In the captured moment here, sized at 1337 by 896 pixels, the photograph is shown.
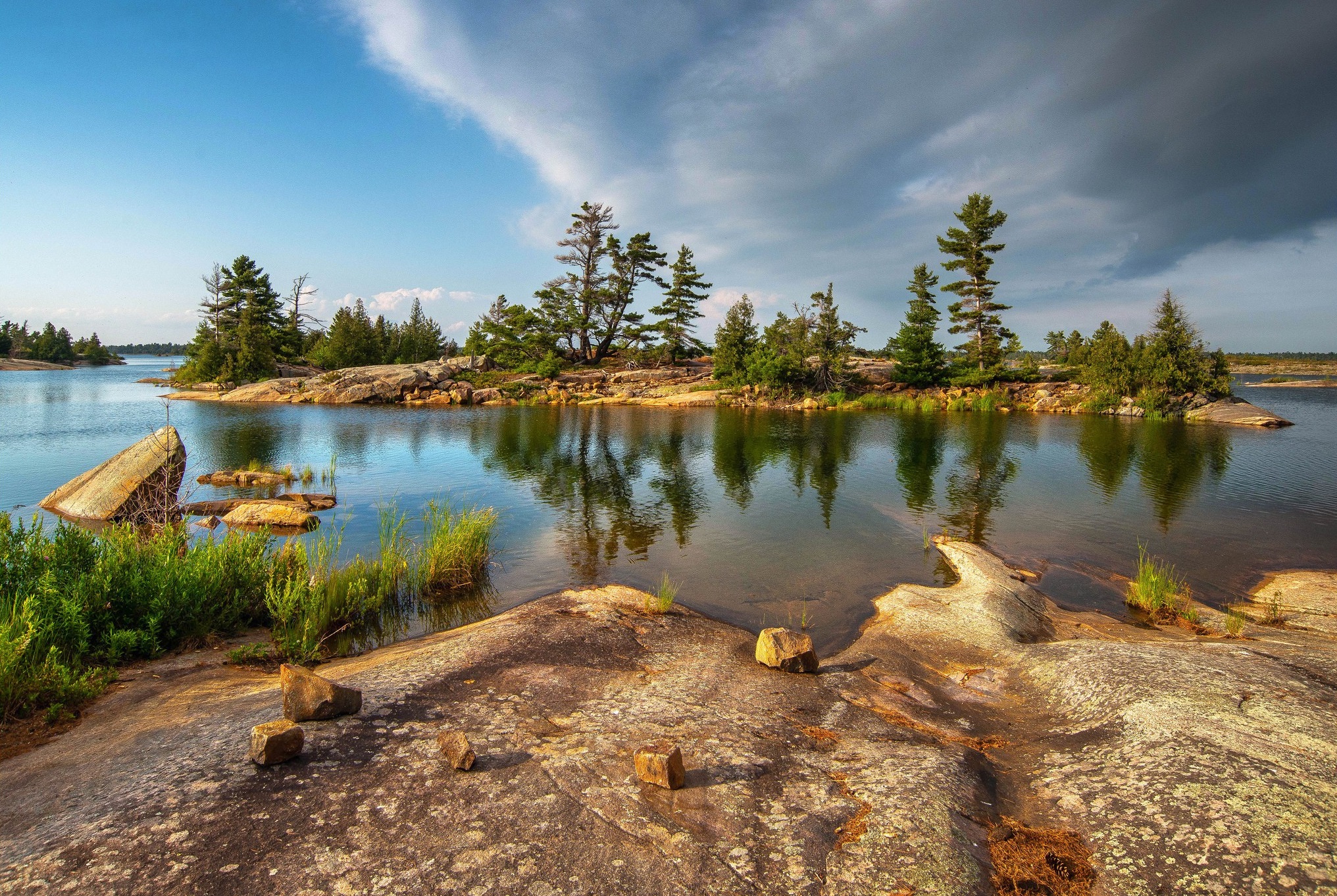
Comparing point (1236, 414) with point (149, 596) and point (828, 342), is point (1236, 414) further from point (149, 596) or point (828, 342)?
point (149, 596)

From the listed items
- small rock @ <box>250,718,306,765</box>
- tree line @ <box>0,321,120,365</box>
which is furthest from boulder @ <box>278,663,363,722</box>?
tree line @ <box>0,321,120,365</box>

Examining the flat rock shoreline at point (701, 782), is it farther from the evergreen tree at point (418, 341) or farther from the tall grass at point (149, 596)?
the evergreen tree at point (418, 341)

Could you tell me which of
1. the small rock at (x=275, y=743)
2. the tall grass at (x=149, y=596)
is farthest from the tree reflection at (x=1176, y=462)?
the small rock at (x=275, y=743)

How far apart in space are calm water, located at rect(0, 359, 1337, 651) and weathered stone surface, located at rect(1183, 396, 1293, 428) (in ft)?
7.46

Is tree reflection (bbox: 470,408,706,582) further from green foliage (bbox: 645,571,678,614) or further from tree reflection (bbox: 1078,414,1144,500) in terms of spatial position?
tree reflection (bbox: 1078,414,1144,500)

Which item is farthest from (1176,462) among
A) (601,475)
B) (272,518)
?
(272,518)

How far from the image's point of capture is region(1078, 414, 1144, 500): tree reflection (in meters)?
25.5

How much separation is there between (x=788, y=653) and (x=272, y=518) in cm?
1505

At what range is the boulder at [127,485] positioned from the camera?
1544 centimetres

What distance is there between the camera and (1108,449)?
34.3 meters

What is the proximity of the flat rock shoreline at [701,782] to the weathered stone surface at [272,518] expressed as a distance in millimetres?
A: 9013

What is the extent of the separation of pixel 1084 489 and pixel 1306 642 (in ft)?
52.3

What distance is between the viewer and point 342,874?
375cm

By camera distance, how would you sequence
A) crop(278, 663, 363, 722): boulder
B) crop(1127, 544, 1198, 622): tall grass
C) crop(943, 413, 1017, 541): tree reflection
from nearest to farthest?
1. crop(278, 663, 363, 722): boulder
2. crop(1127, 544, 1198, 622): tall grass
3. crop(943, 413, 1017, 541): tree reflection
